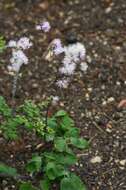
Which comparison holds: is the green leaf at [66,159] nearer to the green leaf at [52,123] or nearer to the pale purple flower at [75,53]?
the green leaf at [52,123]

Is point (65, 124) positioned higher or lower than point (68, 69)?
lower

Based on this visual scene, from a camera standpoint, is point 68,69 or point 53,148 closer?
point 68,69

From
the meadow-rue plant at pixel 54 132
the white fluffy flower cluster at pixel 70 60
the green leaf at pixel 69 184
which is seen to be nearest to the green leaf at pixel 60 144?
the meadow-rue plant at pixel 54 132

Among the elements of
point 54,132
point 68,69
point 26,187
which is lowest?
point 26,187

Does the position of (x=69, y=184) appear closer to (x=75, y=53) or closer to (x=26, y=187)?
(x=26, y=187)

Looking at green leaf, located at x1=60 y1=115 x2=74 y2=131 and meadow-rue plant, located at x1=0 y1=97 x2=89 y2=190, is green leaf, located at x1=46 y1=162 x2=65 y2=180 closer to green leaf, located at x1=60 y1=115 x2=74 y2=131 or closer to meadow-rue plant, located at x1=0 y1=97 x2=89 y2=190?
meadow-rue plant, located at x1=0 y1=97 x2=89 y2=190

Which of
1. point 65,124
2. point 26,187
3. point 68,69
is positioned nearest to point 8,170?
point 26,187

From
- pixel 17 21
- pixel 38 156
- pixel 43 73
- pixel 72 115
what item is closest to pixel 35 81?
pixel 43 73

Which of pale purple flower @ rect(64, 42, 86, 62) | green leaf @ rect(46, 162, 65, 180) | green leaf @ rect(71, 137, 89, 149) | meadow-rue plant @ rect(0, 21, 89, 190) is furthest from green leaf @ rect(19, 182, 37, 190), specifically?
pale purple flower @ rect(64, 42, 86, 62)

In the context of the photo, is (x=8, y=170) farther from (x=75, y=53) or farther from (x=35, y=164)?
(x=75, y=53)
